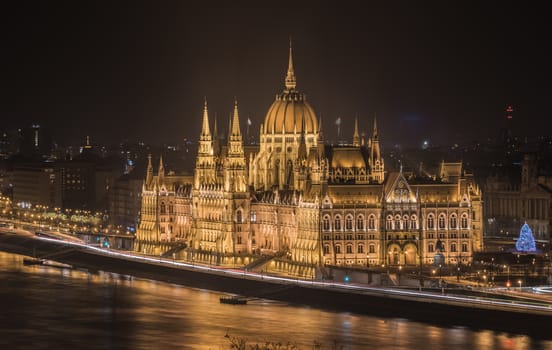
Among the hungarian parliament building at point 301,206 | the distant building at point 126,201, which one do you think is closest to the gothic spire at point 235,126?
the hungarian parliament building at point 301,206

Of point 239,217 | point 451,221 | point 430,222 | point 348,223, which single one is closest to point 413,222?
point 430,222

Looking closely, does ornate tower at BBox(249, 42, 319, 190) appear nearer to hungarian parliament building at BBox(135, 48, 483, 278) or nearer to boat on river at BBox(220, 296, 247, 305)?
hungarian parliament building at BBox(135, 48, 483, 278)

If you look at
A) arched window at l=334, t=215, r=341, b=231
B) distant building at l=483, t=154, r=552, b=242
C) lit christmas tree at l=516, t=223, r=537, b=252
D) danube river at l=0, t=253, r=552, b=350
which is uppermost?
distant building at l=483, t=154, r=552, b=242

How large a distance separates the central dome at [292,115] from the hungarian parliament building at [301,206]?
0.08m

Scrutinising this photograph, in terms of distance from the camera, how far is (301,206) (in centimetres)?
14300

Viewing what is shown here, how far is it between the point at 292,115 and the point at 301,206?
579 inches

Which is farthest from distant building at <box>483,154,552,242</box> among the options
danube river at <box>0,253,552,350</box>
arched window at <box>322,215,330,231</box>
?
danube river at <box>0,253,552,350</box>

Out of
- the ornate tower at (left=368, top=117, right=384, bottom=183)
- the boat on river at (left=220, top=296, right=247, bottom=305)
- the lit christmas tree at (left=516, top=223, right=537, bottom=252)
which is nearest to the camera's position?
the boat on river at (left=220, top=296, right=247, bottom=305)

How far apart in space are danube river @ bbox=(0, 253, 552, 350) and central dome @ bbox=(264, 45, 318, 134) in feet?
59.0

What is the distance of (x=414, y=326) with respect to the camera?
121562 millimetres

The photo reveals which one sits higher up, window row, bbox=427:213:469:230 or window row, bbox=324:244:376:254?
window row, bbox=427:213:469:230

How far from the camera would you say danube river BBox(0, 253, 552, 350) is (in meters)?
115

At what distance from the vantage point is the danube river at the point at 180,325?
114750 millimetres

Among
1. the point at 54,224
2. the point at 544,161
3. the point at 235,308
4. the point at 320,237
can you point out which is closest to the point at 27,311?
the point at 235,308
